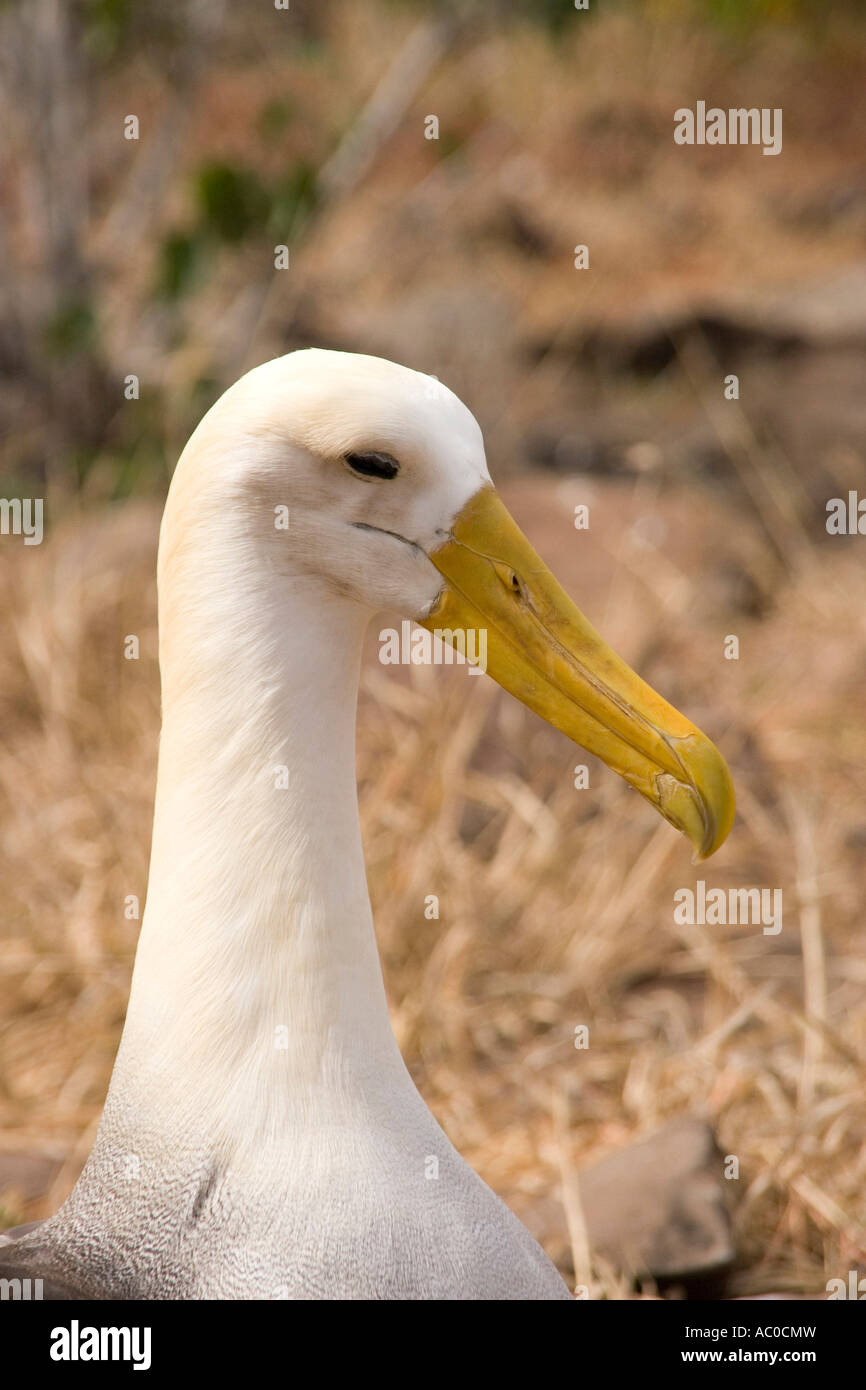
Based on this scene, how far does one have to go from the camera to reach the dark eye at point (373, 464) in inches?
69.3

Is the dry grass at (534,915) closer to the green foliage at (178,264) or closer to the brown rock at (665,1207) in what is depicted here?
the brown rock at (665,1207)

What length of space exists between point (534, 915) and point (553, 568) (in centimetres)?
168

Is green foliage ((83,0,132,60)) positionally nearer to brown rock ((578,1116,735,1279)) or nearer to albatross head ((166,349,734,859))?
albatross head ((166,349,734,859))

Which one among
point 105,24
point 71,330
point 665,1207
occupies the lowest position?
point 665,1207

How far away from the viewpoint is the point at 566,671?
6.21ft

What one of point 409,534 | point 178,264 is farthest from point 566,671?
point 178,264

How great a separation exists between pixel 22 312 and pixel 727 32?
25.9 feet

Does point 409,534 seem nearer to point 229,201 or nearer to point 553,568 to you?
point 553,568

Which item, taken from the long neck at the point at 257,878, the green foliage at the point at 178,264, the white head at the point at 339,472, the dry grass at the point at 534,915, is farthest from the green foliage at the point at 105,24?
the long neck at the point at 257,878

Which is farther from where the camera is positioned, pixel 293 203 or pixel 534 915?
pixel 293 203

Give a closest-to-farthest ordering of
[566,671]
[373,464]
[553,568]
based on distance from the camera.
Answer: [373,464], [566,671], [553,568]

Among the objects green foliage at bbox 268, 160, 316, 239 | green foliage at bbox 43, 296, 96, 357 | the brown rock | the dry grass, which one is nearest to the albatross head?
the brown rock

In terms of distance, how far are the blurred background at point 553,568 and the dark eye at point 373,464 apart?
1609 mm
